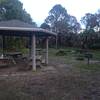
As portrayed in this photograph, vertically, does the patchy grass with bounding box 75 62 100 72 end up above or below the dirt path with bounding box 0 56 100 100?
above

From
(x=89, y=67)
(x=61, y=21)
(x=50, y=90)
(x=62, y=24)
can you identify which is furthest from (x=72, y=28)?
(x=50, y=90)

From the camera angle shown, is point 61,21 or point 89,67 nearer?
point 89,67

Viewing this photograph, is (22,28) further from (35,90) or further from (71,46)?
(71,46)

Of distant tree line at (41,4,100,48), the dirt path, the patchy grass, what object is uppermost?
distant tree line at (41,4,100,48)

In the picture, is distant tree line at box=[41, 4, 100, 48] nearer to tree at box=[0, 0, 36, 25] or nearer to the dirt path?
tree at box=[0, 0, 36, 25]

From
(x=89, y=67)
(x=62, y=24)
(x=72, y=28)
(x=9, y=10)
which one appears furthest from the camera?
(x=72, y=28)

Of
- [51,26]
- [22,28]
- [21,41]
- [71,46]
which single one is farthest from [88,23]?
[22,28]

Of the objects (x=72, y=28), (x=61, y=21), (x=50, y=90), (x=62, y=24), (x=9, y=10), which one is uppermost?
(x=61, y=21)

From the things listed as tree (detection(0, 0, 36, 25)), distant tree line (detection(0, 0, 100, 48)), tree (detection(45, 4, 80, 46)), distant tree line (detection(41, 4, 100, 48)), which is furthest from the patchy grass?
tree (detection(45, 4, 80, 46))

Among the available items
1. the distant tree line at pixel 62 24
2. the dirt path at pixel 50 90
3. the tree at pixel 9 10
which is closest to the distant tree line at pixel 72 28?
the distant tree line at pixel 62 24

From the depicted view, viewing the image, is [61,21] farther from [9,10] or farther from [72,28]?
[9,10]

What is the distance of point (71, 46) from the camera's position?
4012 cm

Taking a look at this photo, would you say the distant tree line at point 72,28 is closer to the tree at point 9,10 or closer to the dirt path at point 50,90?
the tree at point 9,10

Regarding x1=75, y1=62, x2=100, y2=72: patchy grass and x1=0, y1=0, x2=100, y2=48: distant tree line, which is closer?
x1=75, y1=62, x2=100, y2=72: patchy grass
